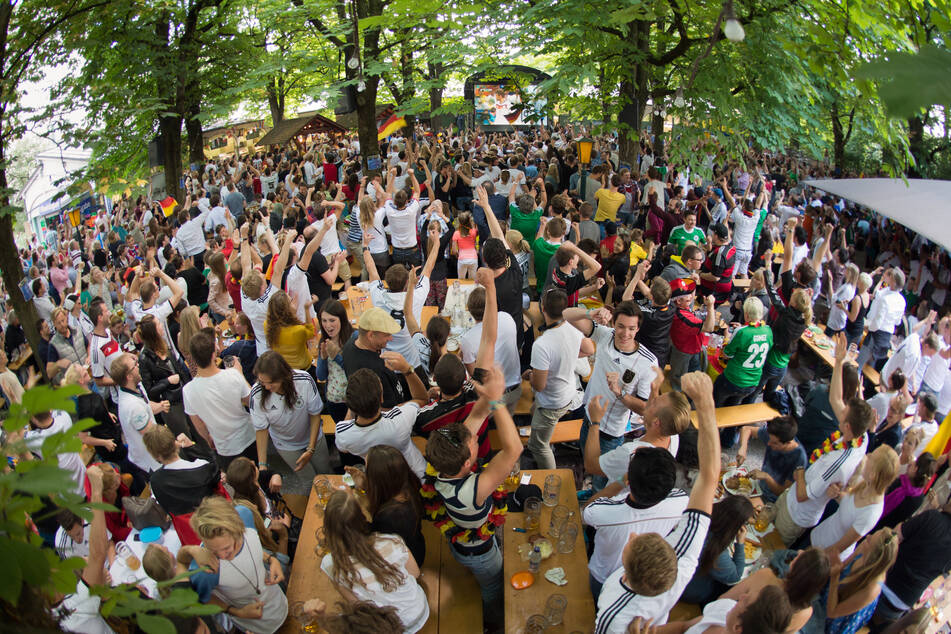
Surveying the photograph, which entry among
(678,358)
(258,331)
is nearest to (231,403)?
(258,331)

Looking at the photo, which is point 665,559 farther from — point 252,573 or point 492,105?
point 492,105

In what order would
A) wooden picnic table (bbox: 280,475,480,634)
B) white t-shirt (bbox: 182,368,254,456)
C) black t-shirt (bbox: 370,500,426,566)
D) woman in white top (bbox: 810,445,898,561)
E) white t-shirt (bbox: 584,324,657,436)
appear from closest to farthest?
black t-shirt (bbox: 370,500,426,566), wooden picnic table (bbox: 280,475,480,634), woman in white top (bbox: 810,445,898,561), white t-shirt (bbox: 182,368,254,456), white t-shirt (bbox: 584,324,657,436)

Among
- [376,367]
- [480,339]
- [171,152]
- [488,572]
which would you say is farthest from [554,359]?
[171,152]

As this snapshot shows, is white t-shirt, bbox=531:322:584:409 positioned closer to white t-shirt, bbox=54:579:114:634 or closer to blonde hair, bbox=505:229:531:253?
blonde hair, bbox=505:229:531:253

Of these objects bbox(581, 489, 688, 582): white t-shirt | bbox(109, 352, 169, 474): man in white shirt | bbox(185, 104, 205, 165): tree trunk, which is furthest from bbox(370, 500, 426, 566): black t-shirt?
bbox(185, 104, 205, 165): tree trunk

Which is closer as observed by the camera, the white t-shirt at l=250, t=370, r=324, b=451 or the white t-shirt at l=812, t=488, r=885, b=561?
the white t-shirt at l=812, t=488, r=885, b=561

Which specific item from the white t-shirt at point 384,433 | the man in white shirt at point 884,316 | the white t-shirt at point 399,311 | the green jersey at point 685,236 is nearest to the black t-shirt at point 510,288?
the white t-shirt at point 399,311

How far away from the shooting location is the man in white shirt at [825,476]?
12.1 feet

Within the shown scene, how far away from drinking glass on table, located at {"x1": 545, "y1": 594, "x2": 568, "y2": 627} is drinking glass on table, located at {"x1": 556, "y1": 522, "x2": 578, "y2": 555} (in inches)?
15.4

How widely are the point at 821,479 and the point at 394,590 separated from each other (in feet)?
9.46

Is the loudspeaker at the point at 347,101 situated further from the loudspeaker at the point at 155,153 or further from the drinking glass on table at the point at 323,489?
the drinking glass on table at the point at 323,489

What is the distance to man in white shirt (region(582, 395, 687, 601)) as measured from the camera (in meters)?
2.88

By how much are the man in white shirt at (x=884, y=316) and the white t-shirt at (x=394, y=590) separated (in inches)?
231

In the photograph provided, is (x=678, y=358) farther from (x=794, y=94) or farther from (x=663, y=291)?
(x=794, y=94)
